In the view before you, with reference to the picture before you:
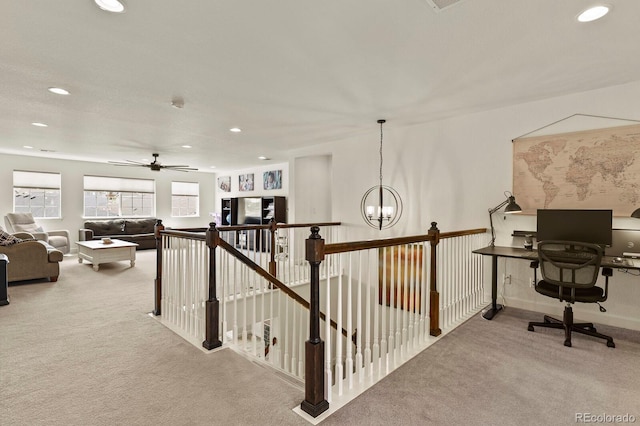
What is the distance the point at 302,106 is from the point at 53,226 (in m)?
8.26

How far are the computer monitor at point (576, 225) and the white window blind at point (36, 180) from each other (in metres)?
10.7

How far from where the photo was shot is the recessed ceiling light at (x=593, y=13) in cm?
212

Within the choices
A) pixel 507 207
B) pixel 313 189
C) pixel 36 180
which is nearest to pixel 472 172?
pixel 507 207

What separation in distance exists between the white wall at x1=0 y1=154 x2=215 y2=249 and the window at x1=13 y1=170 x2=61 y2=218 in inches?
4.7

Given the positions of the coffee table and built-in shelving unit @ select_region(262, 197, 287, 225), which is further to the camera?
built-in shelving unit @ select_region(262, 197, 287, 225)

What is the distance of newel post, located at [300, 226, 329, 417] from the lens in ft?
6.31

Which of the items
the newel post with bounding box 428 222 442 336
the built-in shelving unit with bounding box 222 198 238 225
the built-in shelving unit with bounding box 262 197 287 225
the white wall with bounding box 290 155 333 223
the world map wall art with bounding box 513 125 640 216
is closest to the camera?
A: the newel post with bounding box 428 222 442 336

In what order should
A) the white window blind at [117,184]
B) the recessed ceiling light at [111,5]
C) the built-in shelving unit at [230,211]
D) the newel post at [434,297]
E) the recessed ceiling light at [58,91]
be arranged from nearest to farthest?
1. the recessed ceiling light at [111,5]
2. the newel post at [434,297]
3. the recessed ceiling light at [58,91]
4. the white window blind at [117,184]
5. the built-in shelving unit at [230,211]

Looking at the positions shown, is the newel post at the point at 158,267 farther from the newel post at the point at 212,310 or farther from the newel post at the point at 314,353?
the newel post at the point at 314,353

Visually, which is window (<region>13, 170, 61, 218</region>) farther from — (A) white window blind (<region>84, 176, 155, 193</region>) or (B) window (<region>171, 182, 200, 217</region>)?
(B) window (<region>171, 182, 200, 217</region>)

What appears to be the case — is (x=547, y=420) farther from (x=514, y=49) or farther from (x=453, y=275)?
(x=514, y=49)

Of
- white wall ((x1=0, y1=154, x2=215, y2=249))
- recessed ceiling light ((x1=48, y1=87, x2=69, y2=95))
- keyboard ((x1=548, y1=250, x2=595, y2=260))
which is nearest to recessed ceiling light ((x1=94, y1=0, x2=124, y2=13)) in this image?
recessed ceiling light ((x1=48, y1=87, x2=69, y2=95))

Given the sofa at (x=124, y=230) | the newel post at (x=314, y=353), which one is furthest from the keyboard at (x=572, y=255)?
the sofa at (x=124, y=230)

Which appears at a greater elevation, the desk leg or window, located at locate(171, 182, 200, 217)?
window, located at locate(171, 182, 200, 217)
